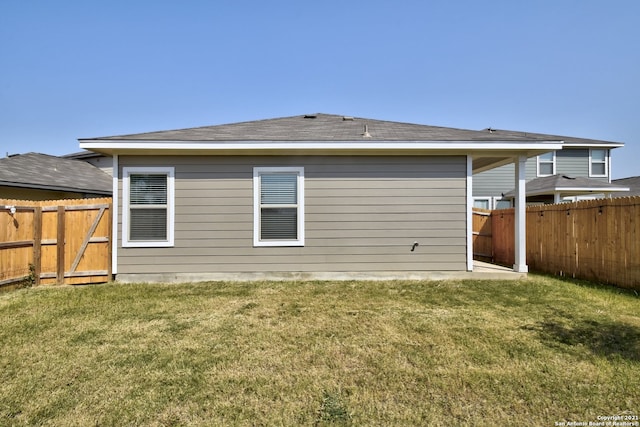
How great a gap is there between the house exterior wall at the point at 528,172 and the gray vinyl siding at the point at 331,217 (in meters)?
9.58

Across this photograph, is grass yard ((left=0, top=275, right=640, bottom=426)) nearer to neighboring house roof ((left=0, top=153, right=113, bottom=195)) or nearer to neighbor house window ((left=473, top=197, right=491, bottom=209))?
neighboring house roof ((left=0, top=153, right=113, bottom=195))

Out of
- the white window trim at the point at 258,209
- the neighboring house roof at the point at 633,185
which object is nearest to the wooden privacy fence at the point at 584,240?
the white window trim at the point at 258,209

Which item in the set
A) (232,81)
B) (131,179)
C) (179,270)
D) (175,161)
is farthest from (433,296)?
(232,81)

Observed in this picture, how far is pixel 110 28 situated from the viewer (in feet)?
31.4

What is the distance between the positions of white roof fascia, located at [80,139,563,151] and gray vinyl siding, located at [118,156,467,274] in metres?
0.35

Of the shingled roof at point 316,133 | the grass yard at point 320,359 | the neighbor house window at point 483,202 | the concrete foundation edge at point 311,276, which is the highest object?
the shingled roof at point 316,133

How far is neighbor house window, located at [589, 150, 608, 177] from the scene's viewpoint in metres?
15.7

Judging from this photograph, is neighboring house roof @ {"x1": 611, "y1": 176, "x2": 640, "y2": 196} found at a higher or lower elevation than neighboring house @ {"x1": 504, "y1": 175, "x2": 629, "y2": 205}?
higher

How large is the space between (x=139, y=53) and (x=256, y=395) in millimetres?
11731

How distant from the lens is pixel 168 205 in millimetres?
6664

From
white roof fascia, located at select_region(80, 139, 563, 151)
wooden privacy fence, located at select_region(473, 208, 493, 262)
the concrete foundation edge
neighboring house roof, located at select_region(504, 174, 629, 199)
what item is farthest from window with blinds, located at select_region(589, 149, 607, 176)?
the concrete foundation edge

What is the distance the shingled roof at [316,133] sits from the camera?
21.4 feet

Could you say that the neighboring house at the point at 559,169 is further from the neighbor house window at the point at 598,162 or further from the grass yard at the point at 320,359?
the grass yard at the point at 320,359

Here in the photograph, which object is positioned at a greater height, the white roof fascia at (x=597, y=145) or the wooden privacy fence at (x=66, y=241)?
the white roof fascia at (x=597, y=145)
